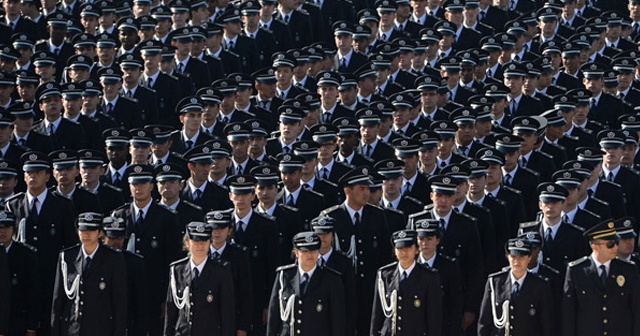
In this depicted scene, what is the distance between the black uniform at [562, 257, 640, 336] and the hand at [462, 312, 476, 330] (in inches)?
70.6

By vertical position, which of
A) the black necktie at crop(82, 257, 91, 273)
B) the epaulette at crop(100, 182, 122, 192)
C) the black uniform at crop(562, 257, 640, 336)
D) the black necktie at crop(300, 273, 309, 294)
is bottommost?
the black uniform at crop(562, 257, 640, 336)

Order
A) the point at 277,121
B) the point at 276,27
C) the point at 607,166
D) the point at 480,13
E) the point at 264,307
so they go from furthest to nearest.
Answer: the point at 480,13 → the point at 276,27 → the point at 277,121 → the point at 607,166 → the point at 264,307

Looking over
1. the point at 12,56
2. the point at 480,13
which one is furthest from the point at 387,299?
the point at 480,13

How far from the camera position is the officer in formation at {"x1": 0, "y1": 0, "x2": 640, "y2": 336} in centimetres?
1897

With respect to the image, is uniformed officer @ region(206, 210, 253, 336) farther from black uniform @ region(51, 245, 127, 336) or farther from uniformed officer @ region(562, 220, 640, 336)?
uniformed officer @ region(562, 220, 640, 336)

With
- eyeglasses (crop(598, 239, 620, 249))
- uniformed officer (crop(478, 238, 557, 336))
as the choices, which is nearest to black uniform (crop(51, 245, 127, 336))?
uniformed officer (crop(478, 238, 557, 336))

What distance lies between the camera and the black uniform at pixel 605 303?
17.0 metres

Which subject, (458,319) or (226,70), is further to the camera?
(226,70)

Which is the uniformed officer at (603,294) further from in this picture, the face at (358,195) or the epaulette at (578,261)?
the face at (358,195)

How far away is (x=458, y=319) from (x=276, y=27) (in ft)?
36.7

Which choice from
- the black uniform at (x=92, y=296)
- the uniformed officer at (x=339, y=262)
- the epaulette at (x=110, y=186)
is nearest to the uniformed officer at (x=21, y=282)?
the black uniform at (x=92, y=296)

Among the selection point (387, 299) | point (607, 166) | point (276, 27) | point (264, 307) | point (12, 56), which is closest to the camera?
point (387, 299)

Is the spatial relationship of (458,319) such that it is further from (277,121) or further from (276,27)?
(276,27)

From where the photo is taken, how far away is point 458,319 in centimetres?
1800
